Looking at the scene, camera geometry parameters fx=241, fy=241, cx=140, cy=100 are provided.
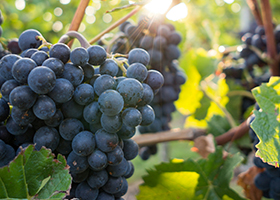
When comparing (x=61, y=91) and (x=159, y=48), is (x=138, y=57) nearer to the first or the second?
(x=61, y=91)

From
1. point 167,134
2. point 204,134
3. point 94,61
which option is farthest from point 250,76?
point 94,61

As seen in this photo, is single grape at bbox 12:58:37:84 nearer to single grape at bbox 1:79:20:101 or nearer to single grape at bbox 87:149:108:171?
single grape at bbox 1:79:20:101

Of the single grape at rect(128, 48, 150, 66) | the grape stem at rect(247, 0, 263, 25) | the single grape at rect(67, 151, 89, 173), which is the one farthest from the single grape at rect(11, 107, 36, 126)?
the grape stem at rect(247, 0, 263, 25)

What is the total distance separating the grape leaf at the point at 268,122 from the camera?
1.70 ft

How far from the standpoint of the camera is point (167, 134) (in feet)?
3.23

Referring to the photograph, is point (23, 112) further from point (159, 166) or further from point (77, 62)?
point (159, 166)

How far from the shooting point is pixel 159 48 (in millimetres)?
881

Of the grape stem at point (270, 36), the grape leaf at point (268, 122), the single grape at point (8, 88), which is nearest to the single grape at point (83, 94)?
the single grape at point (8, 88)

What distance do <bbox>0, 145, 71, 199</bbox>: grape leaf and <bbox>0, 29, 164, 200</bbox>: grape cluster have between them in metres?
0.03

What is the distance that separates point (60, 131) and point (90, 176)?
11 cm

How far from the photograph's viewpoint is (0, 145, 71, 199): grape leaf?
0.42 metres

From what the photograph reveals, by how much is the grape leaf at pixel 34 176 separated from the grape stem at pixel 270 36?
0.99 m

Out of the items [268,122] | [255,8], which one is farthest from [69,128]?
[255,8]

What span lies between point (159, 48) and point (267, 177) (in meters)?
0.57
